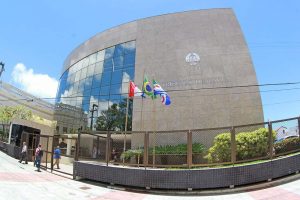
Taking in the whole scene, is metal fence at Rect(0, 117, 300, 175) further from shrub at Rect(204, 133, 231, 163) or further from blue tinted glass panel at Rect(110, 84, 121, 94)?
blue tinted glass panel at Rect(110, 84, 121, 94)

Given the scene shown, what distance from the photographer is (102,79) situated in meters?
30.5

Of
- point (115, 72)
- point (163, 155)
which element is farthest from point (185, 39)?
point (163, 155)

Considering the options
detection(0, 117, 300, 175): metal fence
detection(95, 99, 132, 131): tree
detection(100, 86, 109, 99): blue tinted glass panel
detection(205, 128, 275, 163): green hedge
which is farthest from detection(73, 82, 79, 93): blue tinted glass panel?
detection(205, 128, 275, 163): green hedge

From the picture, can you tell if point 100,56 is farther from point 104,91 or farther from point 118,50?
point 104,91

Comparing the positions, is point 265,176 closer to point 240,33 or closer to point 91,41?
point 240,33

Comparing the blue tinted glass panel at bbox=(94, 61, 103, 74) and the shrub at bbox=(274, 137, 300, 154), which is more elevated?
the blue tinted glass panel at bbox=(94, 61, 103, 74)

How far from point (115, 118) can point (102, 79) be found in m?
4.58

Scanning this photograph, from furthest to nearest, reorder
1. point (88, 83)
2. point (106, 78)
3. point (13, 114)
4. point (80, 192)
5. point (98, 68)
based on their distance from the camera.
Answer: point (13, 114)
point (88, 83)
point (98, 68)
point (106, 78)
point (80, 192)

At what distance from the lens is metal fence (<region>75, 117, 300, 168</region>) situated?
39.4 ft

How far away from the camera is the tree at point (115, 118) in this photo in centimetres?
2764

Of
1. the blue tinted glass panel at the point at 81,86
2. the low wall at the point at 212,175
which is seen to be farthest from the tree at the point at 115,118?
the low wall at the point at 212,175

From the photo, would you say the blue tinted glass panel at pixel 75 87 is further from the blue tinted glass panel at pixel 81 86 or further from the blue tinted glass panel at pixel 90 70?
the blue tinted glass panel at pixel 90 70

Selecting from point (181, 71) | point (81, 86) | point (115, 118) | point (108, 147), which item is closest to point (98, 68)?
point (81, 86)

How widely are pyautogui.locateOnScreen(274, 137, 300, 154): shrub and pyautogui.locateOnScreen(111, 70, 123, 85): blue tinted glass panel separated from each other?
18581 mm
